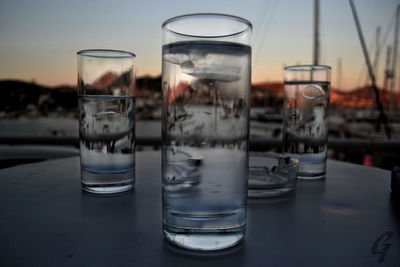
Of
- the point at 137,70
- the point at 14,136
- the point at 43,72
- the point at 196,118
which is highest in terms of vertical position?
the point at 43,72

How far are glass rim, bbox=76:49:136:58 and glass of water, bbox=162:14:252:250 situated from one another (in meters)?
0.32

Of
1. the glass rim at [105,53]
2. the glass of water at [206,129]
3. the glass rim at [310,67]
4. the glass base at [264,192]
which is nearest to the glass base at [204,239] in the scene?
the glass of water at [206,129]

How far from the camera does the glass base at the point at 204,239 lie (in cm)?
37

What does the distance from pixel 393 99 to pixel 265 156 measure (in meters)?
16.5

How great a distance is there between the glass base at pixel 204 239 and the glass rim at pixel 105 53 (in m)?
0.44

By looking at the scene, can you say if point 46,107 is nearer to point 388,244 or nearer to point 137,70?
point 137,70

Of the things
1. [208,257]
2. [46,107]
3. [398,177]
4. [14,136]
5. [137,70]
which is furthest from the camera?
[14,136]

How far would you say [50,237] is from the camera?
40 cm

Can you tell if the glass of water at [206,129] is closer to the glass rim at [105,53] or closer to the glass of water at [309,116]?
the glass rim at [105,53]

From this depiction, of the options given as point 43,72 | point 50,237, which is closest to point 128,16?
point 50,237

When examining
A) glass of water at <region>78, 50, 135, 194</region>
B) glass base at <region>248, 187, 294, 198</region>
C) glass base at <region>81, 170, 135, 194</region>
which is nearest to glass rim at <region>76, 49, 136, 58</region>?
glass of water at <region>78, 50, 135, 194</region>

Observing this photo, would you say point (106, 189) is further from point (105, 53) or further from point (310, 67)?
point (310, 67)

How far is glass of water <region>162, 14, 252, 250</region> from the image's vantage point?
37cm

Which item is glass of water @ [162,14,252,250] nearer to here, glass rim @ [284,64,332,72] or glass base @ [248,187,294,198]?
glass base @ [248,187,294,198]
